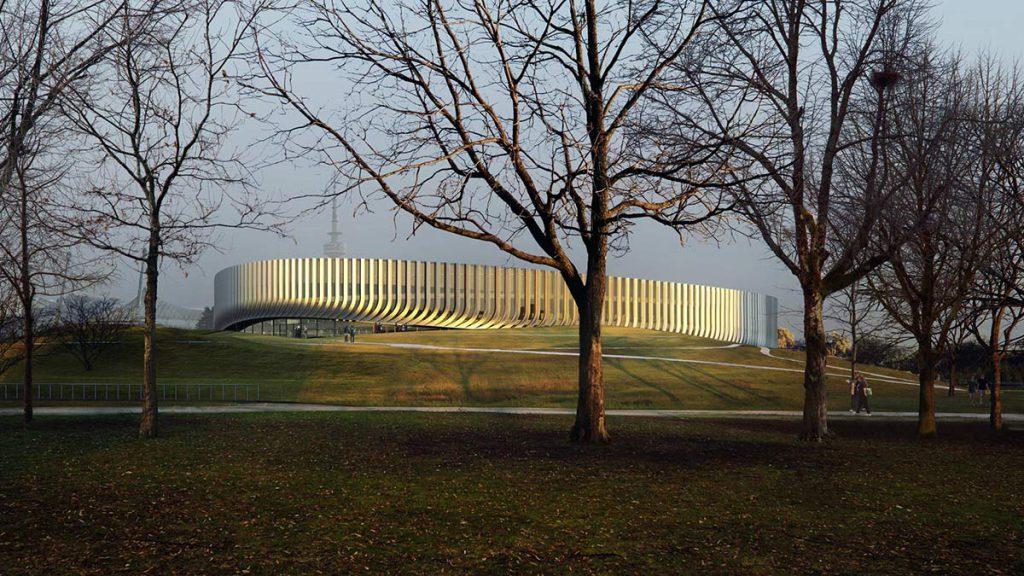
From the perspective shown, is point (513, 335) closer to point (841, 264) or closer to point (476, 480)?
point (841, 264)

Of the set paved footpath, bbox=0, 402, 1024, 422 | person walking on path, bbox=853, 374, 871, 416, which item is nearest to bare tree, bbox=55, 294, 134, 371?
paved footpath, bbox=0, 402, 1024, 422

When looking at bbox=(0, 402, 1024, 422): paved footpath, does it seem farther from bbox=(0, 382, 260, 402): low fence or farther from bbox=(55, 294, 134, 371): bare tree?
bbox=(55, 294, 134, 371): bare tree

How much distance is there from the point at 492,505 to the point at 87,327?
105ft

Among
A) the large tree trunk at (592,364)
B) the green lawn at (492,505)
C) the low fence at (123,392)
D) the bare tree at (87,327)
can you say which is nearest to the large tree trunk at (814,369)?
the green lawn at (492,505)

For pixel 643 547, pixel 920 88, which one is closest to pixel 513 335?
pixel 920 88

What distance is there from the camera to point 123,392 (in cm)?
3078

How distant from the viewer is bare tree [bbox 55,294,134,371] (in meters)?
35.8

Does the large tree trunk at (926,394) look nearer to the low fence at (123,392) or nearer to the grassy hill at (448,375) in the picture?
the grassy hill at (448,375)

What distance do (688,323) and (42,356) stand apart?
57957 millimetres

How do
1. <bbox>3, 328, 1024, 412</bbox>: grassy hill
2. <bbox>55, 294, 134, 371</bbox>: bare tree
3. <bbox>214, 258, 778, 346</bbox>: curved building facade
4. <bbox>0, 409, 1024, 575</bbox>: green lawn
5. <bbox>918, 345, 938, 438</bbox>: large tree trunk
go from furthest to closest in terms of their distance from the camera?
<bbox>214, 258, 778, 346</bbox>: curved building facade < <bbox>55, 294, 134, 371</bbox>: bare tree < <bbox>3, 328, 1024, 412</bbox>: grassy hill < <bbox>918, 345, 938, 438</bbox>: large tree trunk < <bbox>0, 409, 1024, 575</bbox>: green lawn

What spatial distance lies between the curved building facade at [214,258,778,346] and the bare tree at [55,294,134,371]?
99.0ft

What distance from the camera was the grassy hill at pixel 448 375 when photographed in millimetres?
33781

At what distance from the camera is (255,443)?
629 inches

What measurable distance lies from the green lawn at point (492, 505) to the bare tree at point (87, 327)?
2032 centimetres
